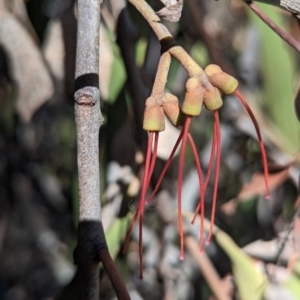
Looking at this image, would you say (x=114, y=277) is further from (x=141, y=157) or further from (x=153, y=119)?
(x=141, y=157)

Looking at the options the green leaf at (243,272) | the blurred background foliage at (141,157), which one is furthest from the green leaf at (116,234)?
the green leaf at (243,272)

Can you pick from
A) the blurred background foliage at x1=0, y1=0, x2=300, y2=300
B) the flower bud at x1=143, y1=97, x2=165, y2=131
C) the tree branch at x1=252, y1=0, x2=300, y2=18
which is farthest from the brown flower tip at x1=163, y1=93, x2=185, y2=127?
the blurred background foliage at x1=0, y1=0, x2=300, y2=300

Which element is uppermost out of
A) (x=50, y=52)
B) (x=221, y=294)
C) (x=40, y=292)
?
(x=50, y=52)

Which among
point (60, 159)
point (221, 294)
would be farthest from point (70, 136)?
point (221, 294)

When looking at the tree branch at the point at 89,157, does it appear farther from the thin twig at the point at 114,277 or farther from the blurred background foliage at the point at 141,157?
the blurred background foliage at the point at 141,157

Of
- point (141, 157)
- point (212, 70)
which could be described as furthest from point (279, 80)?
point (212, 70)

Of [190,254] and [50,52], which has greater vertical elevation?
[50,52]

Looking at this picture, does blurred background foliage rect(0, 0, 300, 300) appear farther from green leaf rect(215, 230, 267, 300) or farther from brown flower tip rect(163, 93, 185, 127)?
brown flower tip rect(163, 93, 185, 127)

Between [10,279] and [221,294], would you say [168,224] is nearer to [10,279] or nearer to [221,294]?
[221,294]
